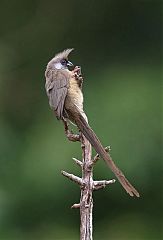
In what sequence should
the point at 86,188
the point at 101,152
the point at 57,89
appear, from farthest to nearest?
1. the point at 57,89
2. the point at 101,152
3. the point at 86,188

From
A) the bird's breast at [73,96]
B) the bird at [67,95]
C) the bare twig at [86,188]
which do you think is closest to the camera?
the bare twig at [86,188]

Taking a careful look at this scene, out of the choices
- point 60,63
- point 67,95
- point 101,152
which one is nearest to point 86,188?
point 101,152

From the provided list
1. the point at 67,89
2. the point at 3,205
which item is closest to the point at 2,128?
the point at 3,205

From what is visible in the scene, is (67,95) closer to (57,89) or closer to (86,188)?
(57,89)

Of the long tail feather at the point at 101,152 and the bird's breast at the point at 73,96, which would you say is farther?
the bird's breast at the point at 73,96

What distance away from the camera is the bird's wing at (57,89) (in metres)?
2.97

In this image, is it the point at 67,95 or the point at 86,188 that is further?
the point at 67,95

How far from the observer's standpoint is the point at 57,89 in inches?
121

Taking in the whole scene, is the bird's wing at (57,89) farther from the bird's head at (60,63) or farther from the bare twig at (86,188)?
the bare twig at (86,188)

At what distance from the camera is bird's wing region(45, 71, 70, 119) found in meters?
2.97

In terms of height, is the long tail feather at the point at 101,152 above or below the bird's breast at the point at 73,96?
below

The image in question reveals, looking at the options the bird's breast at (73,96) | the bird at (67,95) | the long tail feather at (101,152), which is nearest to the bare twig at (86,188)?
the long tail feather at (101,152)

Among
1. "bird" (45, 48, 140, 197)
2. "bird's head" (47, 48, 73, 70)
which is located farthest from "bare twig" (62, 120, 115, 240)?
"bird's head" (47, 48, 73, 70)

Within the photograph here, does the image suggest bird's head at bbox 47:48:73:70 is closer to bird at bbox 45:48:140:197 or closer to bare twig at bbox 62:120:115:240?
bird at bbox 45:48:140:197
